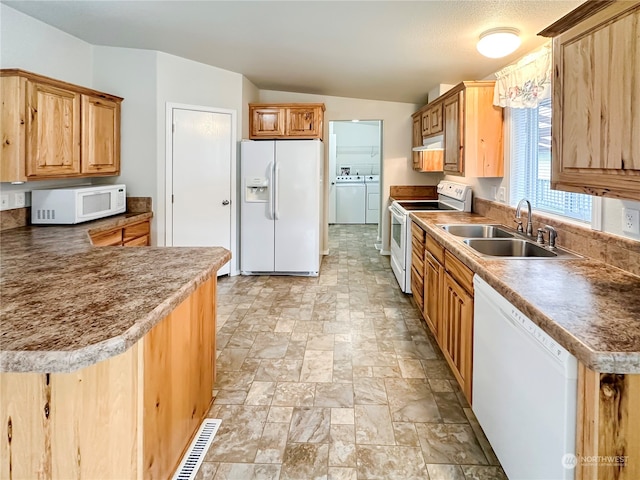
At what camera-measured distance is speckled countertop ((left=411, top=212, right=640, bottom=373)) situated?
1.07 metres

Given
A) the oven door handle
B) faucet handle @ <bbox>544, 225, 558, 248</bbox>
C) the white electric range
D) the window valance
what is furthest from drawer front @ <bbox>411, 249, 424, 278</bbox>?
the window valance

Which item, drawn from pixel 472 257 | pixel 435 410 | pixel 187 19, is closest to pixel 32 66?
pixel 187 19

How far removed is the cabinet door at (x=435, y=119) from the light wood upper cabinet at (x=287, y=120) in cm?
138

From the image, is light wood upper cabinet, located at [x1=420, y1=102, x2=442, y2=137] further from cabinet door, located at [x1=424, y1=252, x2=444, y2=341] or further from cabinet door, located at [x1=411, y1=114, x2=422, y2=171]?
cabinet door, located at [x1=424, y1=252, x2=444, y2=341]

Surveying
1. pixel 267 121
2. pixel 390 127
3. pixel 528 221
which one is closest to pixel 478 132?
pixel 528 221

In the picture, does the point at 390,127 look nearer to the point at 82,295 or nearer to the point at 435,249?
the point at 435,249

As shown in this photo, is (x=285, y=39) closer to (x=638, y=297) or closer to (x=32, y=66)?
(x=32, y=66)

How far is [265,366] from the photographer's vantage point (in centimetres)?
282

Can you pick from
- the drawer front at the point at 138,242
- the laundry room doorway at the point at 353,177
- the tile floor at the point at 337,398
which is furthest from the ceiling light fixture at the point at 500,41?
the laundry room doorway at the point at 353,177

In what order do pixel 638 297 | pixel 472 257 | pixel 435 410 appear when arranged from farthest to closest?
1. pixel 435 410
2. pixel 472 257
3. pixel 638 297

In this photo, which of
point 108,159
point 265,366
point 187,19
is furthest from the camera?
point 108,159

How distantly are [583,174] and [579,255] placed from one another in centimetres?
76

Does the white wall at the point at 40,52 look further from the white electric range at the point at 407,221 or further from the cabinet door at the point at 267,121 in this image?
the white electric range at the point at 407,221

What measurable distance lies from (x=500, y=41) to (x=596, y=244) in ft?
5.10
